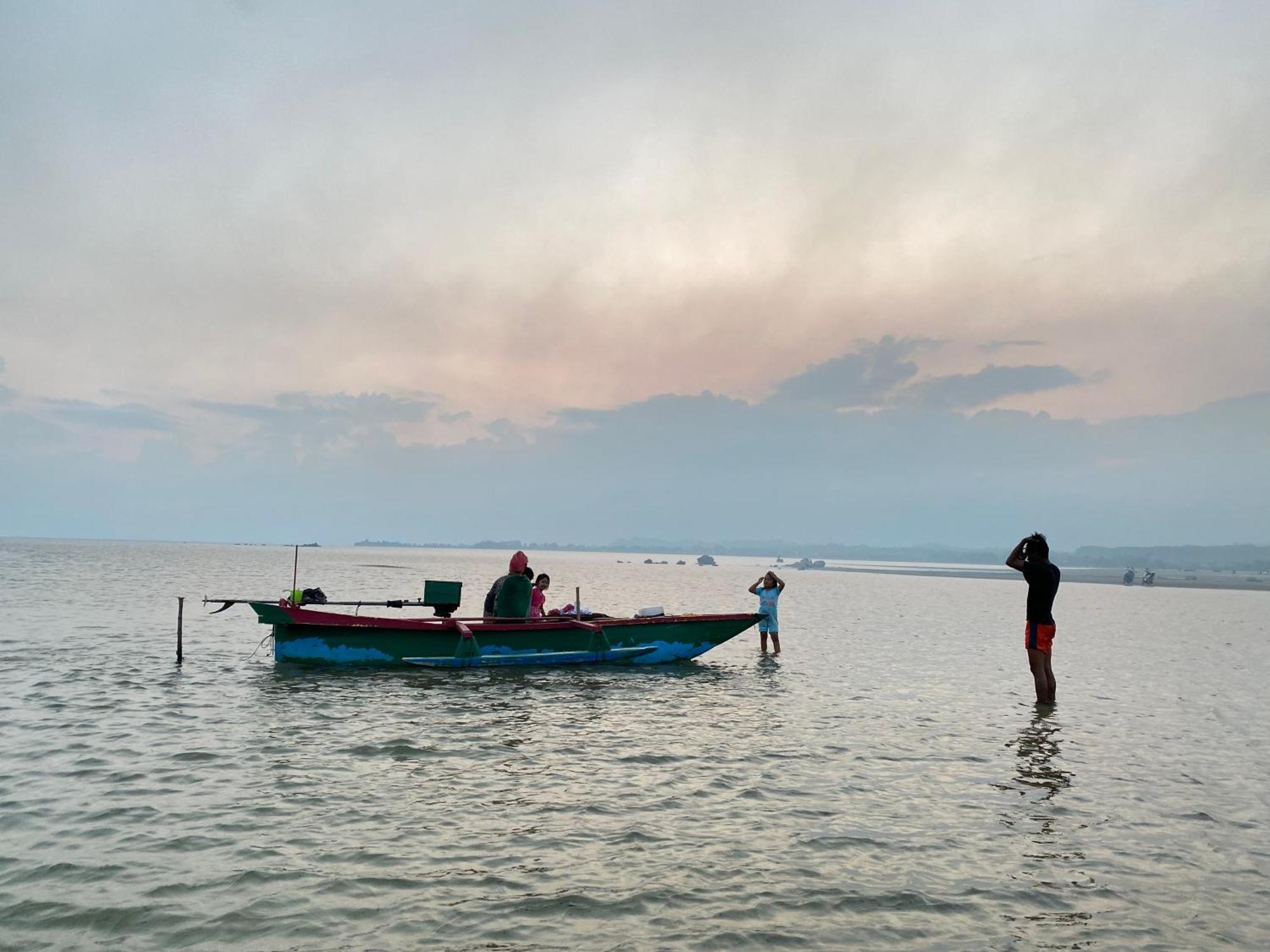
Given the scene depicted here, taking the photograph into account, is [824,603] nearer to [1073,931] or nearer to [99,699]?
[99,699]

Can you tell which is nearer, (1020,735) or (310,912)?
(310,912)

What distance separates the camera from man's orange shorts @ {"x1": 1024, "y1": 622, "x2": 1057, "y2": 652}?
56.7ft

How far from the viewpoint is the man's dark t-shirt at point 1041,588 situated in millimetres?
16594

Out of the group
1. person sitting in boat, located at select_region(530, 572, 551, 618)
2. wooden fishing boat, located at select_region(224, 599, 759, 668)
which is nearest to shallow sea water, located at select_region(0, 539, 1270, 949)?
wooden fishing boat, located at select_region(224, 599, 759, 668)

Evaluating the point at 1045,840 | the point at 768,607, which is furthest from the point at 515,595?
the point at 1045,840

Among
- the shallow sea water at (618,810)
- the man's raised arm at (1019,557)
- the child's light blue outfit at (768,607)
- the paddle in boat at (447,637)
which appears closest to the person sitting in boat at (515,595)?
the paddle in boat at (447,637)

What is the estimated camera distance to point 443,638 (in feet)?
72.4

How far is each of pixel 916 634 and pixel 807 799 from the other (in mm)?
Result: 30281

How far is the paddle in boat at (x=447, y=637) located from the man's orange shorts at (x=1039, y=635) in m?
9.73

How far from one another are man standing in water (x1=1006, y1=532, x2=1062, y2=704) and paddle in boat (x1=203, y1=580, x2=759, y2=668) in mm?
9738

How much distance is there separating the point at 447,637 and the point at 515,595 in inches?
81.8

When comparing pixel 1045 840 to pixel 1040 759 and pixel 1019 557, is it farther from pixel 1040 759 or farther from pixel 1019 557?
pixel 1019 557

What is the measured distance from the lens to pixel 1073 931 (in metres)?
7.05

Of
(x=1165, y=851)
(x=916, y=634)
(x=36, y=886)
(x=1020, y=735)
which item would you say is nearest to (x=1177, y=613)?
(x=916, y=634)
